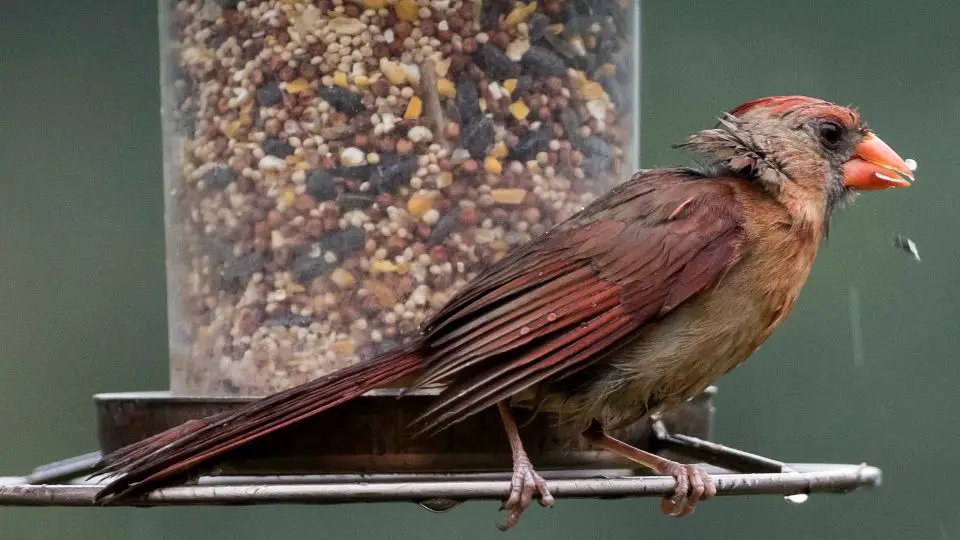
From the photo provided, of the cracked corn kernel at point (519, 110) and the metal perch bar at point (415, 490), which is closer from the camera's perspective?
the metal perch bar at point (415, 490)

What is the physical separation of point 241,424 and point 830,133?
5.56 feet

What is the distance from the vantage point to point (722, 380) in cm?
855

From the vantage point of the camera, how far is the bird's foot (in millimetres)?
3971

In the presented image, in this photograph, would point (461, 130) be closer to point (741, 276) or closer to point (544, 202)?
point (544, 202)

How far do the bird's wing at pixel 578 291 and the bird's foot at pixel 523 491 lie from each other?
0.18 m

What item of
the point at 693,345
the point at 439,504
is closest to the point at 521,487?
the point at 439,504

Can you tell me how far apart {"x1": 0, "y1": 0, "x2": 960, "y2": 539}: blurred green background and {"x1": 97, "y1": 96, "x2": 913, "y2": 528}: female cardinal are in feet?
12.2

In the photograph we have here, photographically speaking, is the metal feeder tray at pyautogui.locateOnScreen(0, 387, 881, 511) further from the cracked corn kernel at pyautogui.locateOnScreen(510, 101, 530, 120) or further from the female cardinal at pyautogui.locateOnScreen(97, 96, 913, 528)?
the cracked corn kernel at pyautogui.locateOnScreen(510, 101, 530, 120)

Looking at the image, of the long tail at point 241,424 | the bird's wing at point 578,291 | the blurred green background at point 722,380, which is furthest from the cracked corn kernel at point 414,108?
the blurred green background at point 722,380

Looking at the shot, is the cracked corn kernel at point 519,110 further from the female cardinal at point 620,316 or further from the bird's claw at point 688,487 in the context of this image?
the bird's claw at point 688,487

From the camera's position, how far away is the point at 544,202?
4586mm

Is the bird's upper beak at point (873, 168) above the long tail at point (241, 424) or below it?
above

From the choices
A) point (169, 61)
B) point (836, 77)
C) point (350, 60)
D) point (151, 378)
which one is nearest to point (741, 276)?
point (350, 60)

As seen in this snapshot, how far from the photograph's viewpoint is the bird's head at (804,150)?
455cm
